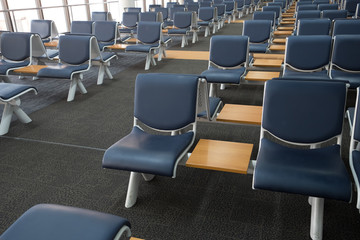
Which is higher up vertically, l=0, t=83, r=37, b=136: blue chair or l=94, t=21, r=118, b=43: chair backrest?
l=94, t=21, r=118, b=43: chair backrest

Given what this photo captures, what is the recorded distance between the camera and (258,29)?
5.40 meters

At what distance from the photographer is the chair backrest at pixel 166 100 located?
2312 mm

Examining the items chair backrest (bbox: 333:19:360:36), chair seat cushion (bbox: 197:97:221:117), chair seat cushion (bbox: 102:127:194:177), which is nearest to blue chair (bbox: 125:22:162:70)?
chair backrest (bbox: 333:19:360:36)

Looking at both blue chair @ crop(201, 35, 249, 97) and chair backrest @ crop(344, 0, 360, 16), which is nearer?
blue chair @ crop(201, 35, 249, 97)

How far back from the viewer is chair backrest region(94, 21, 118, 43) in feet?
20.8

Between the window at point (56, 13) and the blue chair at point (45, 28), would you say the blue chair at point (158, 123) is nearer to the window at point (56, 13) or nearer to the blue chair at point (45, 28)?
the blue chair at point (45, 28)

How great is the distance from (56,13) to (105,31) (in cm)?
365

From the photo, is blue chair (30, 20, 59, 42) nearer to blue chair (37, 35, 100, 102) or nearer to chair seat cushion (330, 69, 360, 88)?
blue chair (37, 35, 100, 102)

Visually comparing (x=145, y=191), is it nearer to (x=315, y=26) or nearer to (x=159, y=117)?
(x=159, y=117)

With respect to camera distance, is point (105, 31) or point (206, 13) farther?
point (206, 13)

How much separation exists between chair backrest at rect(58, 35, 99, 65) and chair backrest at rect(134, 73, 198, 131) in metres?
2.57

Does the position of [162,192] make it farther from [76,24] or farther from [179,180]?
[76,24]

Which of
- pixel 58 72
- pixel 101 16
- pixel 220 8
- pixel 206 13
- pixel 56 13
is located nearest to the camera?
pixel 58 72

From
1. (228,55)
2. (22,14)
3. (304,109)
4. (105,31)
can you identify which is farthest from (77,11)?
(304,109)
